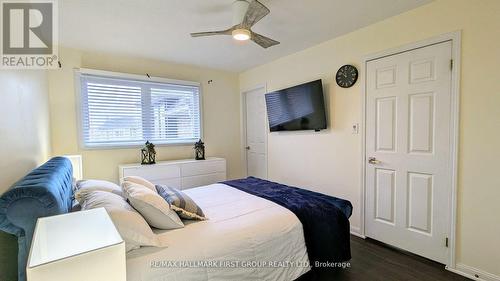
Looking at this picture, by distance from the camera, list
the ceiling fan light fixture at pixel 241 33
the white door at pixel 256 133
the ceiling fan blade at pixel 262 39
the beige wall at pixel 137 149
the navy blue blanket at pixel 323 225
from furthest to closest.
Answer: the white door at pixel 256 133 → the beige wall at pixel 137 149 → the ceiling fan blade at pixel 262 39 → the ceiling fan light fixture at pixel 241 33 → the navy blue blanket at pixel 323 225

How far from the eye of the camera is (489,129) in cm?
187

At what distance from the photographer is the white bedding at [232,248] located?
1283mm

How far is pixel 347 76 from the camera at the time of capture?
2812 millimetres

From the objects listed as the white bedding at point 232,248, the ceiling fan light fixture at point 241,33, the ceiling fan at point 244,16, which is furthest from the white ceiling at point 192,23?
the white bedding at point 232,248

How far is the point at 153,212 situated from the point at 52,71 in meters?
2.78

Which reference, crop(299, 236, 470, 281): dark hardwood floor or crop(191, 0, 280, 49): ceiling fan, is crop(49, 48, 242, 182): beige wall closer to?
crop(191, 0, 280, 49): ceiling fan

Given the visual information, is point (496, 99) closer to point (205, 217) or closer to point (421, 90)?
point (421, 90)

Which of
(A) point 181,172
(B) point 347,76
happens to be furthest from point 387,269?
(A) point 181,172

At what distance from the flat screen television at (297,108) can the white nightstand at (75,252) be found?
2.70 metres

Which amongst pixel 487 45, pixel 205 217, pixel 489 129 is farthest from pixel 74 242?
pixel 487 45

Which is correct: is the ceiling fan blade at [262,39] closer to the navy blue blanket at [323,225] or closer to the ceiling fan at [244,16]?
the ceiling fan at [244,16]

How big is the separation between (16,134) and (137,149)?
209cm

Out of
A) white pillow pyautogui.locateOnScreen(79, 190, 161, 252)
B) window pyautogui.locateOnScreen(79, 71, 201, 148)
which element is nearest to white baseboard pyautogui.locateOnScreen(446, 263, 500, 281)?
white pillow pyautogui.locateOnScreen(79, 190, 161, 252)

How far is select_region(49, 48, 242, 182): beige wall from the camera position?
10.0 ft
